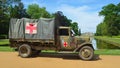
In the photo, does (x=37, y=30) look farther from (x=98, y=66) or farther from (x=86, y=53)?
(x=98, y=66)

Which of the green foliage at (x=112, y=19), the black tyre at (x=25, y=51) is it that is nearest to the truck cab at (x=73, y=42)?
the black tyre at (x=25, y=51)

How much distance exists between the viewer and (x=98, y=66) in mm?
14406

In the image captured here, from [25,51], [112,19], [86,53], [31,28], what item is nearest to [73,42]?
[86,53]

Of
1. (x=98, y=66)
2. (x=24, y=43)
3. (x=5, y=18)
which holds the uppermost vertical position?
(x=5, y=18)

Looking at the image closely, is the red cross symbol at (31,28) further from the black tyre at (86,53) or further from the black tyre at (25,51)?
the black tyre at (86,53)

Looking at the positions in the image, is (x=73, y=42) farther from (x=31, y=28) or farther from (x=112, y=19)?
(x=112, y=19)

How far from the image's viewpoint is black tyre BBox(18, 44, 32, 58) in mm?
18173

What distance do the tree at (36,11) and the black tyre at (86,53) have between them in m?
74.7

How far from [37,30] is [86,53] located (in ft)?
12.4

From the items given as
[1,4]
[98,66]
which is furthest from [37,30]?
[1,4]

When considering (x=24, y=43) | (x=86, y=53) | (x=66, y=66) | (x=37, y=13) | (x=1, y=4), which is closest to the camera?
(x=66, y=66)

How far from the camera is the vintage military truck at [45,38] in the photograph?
57.8ft

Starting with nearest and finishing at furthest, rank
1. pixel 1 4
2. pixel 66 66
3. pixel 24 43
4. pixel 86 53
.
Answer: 1. pixel 66 66
2. pixel 86 53
3. pixel 24 43
4. pixel 1 4

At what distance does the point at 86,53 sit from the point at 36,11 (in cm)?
7897
